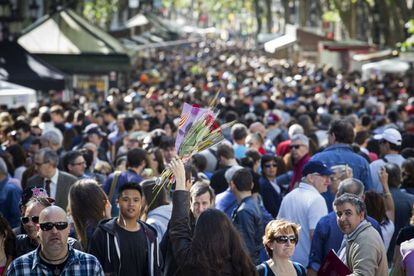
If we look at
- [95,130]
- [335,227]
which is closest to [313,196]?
[335,227]

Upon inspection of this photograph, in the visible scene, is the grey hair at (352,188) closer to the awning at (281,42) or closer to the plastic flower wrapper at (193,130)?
the plastic flower wrapper at (193,130)

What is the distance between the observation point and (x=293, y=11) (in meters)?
113

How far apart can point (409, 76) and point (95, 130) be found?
26602mm

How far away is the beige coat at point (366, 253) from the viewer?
792cm

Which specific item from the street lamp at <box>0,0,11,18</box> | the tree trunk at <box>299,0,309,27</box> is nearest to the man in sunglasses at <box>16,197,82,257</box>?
the street lamp at <box>0,0,11,18</box>

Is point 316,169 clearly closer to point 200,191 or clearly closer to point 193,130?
point 200,191

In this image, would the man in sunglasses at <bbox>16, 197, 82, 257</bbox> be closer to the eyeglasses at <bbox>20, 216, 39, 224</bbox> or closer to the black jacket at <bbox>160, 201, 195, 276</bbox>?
the eyeglasses at <bbox>20, 216, 39, 224</bbox>

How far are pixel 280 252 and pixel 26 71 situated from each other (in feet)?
61.0

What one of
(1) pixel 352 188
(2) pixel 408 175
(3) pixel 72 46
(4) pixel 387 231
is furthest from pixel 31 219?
(3) pixel 72 46

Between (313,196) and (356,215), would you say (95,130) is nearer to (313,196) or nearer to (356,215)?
(313,196)

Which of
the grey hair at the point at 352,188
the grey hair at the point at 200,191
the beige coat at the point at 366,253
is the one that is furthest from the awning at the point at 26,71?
the beige coat at the point at 366,253

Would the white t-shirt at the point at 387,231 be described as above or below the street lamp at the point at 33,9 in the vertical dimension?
below

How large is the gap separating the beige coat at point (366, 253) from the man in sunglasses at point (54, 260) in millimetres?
2166

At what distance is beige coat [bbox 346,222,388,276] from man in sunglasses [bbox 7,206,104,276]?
2166 mm
